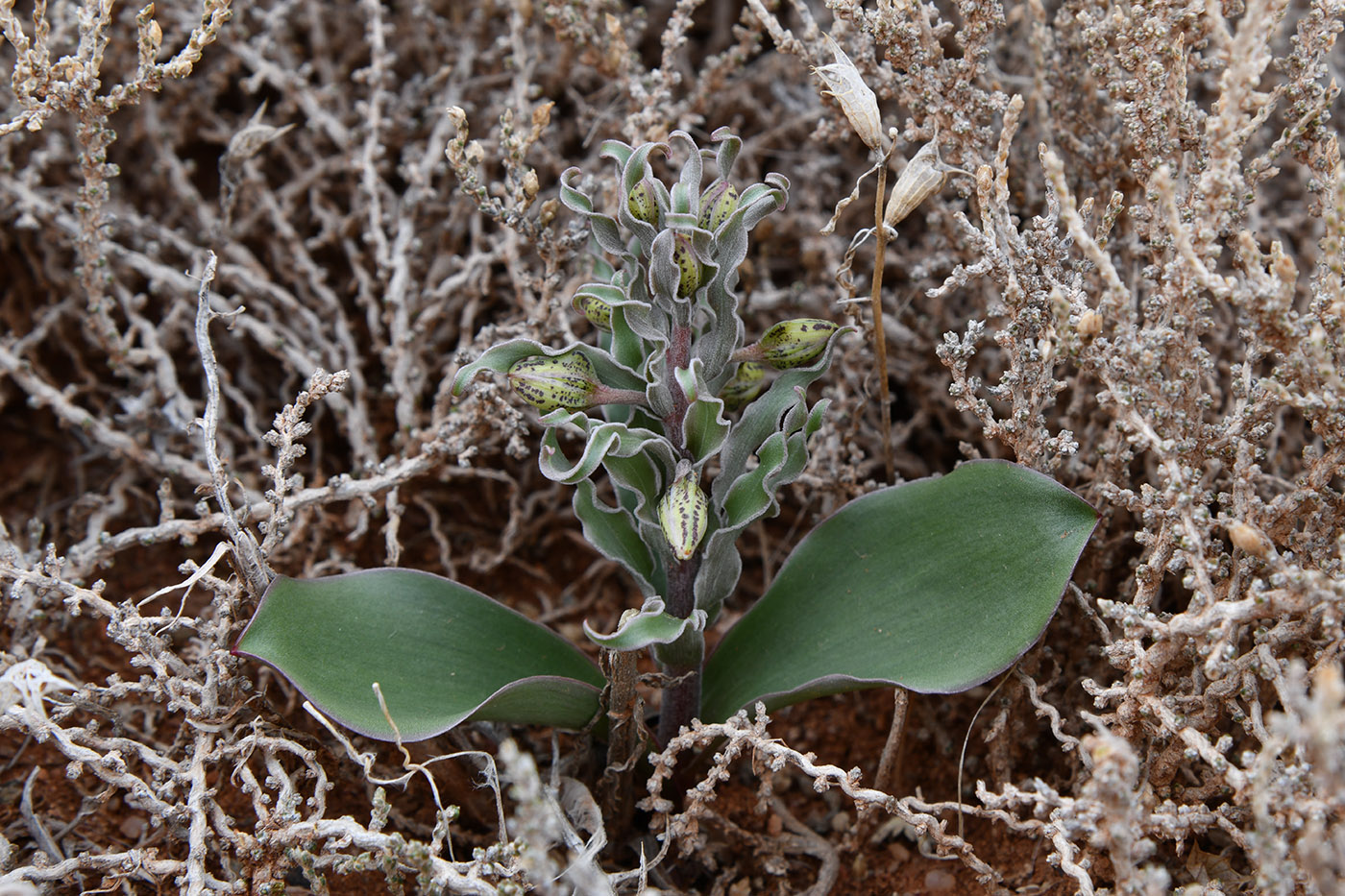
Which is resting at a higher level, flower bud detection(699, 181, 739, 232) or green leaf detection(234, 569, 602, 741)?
flower bud detection(699, 181, 739, 232)

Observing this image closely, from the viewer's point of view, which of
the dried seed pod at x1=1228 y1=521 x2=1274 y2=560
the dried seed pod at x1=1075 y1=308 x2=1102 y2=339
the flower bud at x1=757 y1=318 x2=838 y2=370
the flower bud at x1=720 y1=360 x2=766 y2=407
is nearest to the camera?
the dried seed pod at x1=1228 y1=521 x2=1274 y2=560

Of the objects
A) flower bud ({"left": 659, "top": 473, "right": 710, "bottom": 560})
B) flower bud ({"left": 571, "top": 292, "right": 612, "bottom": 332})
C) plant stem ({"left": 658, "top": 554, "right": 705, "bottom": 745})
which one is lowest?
plant stem ({"left": 658, "top": 554, "right": 705, "bottom": 745})

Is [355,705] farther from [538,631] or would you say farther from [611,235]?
[611,235]

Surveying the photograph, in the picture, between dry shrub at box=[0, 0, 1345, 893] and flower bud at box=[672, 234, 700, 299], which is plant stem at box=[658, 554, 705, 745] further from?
flower bud at box=[672, 234, 700, 299]

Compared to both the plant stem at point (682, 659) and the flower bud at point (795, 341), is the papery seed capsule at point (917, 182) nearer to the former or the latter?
the flower bud at point (795, 341)

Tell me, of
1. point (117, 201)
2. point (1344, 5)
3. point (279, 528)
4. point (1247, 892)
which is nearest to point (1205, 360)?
point (1344, 5)

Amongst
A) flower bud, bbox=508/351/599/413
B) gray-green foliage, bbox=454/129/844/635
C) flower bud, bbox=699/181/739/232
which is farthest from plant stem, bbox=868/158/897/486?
flower bud, bbox=508/351/599/413

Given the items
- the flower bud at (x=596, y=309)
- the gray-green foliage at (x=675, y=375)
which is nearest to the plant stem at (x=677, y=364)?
the gray-green foliage at (x=675, y=375)
